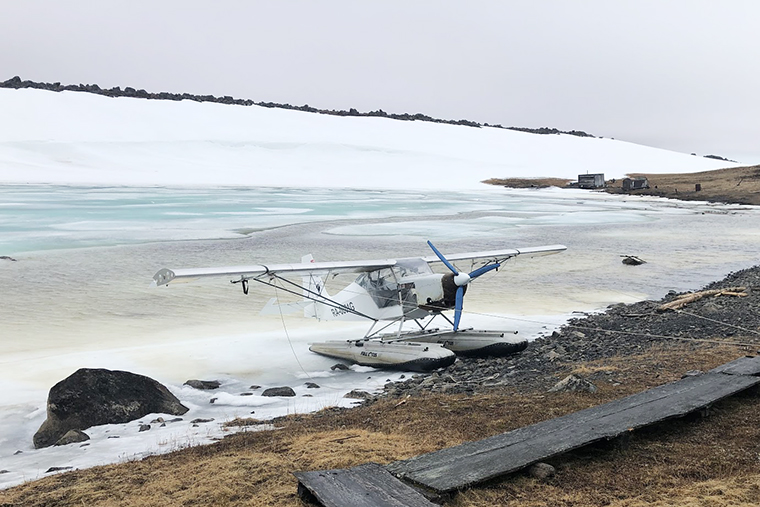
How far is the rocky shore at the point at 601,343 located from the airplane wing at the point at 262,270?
239 cm

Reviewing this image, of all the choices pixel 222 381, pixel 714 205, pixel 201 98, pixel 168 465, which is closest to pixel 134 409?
pixel 222 381

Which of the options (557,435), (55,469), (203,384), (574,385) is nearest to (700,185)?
(574,385)

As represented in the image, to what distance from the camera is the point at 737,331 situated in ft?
35.6

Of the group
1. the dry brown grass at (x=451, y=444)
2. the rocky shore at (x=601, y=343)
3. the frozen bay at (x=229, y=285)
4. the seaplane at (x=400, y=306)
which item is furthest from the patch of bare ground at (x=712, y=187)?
the dry brown grass at (x=451, y=444)

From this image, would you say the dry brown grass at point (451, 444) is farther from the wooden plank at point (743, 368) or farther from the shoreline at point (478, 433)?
the wooden plank at point (743, 368)

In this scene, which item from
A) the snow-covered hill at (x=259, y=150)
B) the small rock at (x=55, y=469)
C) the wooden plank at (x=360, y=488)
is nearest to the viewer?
the wooden plank at (x=360, y=488)

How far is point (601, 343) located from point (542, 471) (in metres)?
6.79

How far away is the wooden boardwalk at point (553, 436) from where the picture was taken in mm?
4816

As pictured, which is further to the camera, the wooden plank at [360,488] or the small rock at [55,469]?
the small rock at [55,469]

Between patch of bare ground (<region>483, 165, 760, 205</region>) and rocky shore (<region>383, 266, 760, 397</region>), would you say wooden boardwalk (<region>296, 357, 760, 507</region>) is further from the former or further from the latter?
patch of bare ground (<region>483, 165, 760, 205</region>)

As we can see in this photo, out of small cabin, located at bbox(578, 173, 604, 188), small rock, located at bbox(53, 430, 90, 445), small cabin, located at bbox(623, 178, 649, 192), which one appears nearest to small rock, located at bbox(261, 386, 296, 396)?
small rock, located at bbox(53, 430, 90, 445)

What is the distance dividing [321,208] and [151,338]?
31.2 meters

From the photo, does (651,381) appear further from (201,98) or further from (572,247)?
(201,98)

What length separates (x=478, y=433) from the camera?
→ 20.7ft
